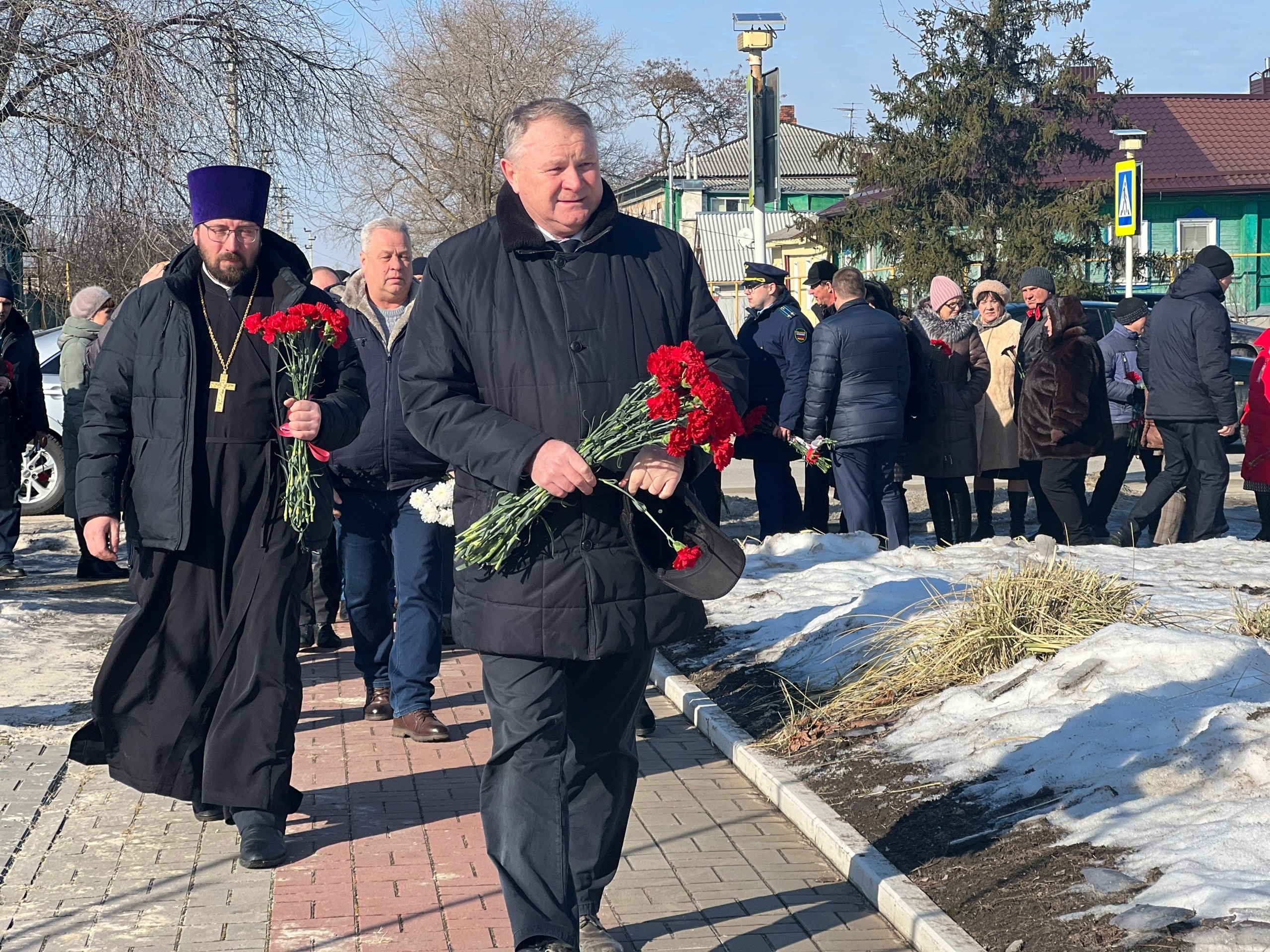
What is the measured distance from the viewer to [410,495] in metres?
6.37

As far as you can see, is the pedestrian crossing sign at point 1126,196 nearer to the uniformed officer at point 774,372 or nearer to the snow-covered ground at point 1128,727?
the uniformed officer at point 774,372

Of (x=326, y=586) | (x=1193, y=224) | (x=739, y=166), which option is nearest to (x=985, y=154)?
(x=1193, y=224)

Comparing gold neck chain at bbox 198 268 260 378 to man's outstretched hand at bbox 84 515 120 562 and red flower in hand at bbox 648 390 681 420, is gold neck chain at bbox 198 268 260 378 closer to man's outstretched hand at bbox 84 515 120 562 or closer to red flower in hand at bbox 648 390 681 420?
man's outstretched hand at bbox 84 515 120 562

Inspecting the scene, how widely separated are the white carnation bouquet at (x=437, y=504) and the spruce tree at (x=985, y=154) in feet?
83.8

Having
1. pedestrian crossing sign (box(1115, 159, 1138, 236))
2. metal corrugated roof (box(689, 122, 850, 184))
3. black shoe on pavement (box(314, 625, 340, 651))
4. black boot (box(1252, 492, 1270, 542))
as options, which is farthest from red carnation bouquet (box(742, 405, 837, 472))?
metal corrugated roof (box(689, 122, 850, 184))

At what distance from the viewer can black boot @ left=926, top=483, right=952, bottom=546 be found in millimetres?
11898

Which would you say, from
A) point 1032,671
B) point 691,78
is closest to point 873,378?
point 1032,671

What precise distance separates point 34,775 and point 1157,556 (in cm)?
680

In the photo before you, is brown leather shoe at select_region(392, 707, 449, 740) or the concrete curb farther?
brown leather shoe at select_region(392, 707, 449, 740)

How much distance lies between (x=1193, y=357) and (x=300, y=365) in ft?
24.8

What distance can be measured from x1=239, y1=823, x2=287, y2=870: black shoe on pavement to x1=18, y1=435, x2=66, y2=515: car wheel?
9.98 metres

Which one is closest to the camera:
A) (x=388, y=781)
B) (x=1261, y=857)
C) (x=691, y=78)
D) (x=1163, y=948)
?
(x=1163, y=948)

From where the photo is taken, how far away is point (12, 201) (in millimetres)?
9961

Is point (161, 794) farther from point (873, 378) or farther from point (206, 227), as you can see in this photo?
point (873, 378)
